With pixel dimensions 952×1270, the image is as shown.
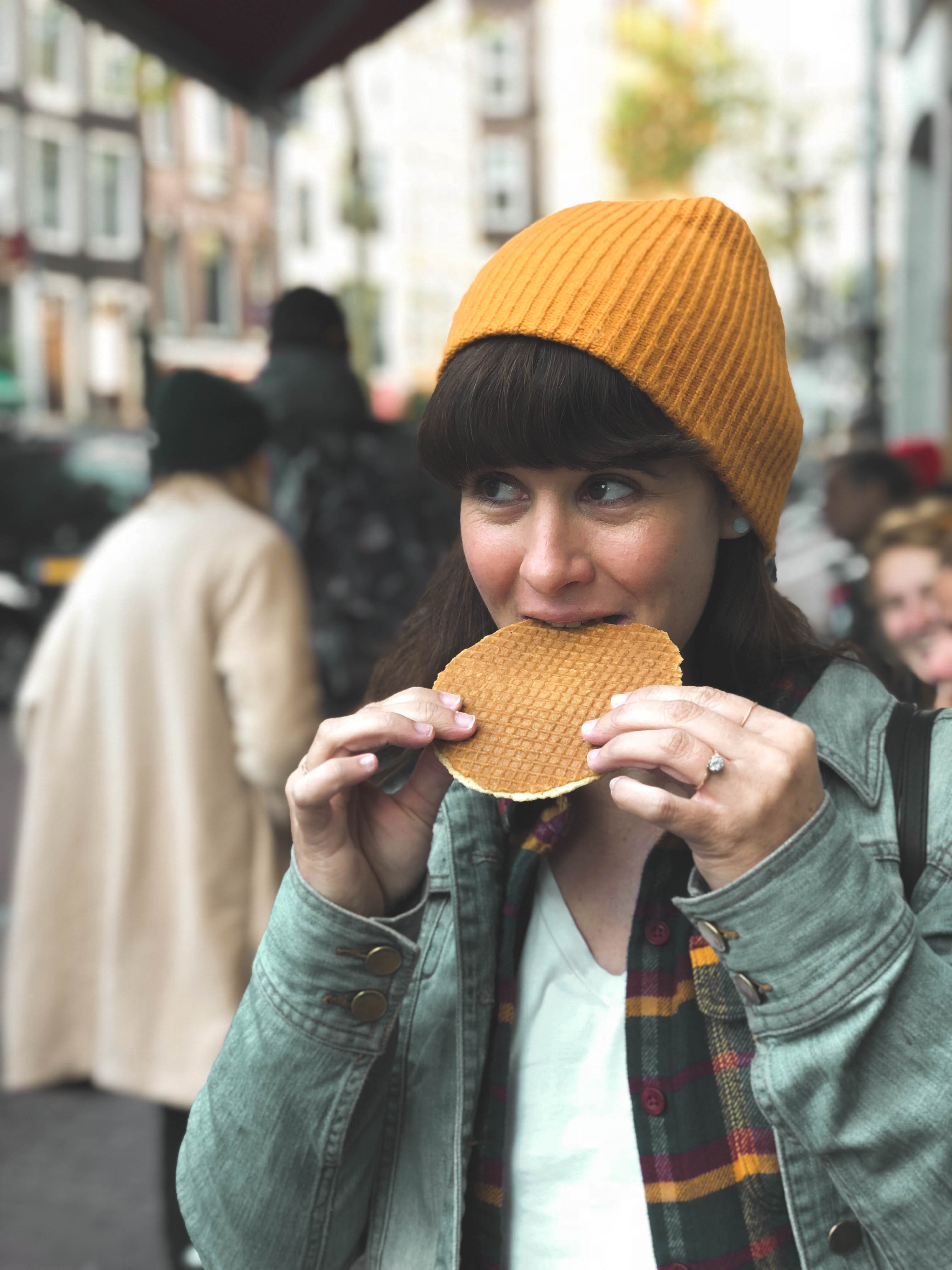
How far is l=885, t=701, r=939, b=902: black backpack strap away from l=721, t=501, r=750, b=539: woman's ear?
0.96 feet

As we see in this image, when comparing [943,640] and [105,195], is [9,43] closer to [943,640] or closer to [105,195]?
[105,195]

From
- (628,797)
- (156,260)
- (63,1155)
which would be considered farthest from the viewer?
(156,260)

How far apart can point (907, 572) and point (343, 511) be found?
6.48ft

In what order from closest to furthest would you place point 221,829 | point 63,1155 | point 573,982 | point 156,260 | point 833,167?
point 573,982
point 221,829
point 63,1155
point 156,260
point 833,167

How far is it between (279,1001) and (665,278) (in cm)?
94

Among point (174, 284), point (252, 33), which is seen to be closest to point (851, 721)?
point (252, 33)

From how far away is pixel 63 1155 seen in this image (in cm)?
468

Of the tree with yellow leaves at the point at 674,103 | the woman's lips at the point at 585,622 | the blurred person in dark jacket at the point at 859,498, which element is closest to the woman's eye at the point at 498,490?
the woman's lips at the point at 585,622

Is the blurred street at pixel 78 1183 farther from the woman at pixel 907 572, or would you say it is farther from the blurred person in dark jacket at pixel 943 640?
the woman at pixel 907 572

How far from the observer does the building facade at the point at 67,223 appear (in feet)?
94.7

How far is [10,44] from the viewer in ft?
91.1

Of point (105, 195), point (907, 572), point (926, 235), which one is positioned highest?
point (105, 195)

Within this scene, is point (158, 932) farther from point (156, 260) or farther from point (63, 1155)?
point (156, 260)

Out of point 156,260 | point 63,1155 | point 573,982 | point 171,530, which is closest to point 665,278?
point 573,982
